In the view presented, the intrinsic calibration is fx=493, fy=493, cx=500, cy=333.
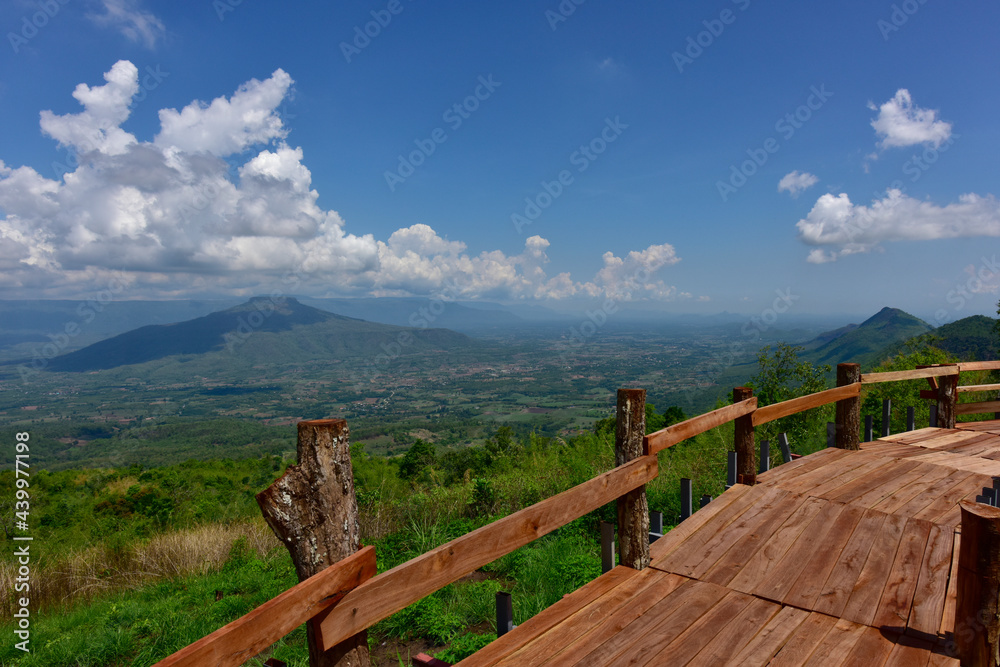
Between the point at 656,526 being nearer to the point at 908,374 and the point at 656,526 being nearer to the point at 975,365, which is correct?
the point at 908,374

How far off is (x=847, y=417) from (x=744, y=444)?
2.16m

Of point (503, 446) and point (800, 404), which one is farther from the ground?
point (800, 404)

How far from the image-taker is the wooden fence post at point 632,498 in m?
2.98

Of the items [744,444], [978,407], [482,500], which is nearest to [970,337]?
[978,407]

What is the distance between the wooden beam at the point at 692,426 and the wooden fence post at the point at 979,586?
4.44ft

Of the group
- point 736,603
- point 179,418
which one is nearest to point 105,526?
point 736,603

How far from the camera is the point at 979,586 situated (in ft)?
6.36

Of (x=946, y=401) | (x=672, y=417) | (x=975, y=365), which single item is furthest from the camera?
(x=672, y=417)

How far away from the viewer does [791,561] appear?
3039 millimetres

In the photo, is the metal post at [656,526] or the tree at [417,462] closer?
the metal post at [656,526]

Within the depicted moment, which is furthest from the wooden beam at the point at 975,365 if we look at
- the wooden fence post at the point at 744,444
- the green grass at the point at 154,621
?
the green grass at the point at 154,621

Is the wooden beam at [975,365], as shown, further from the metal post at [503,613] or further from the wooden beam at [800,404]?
the metal post at [503,613]

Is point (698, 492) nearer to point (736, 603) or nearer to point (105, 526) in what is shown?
point (736, 603)

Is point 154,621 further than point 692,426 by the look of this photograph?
Yes
